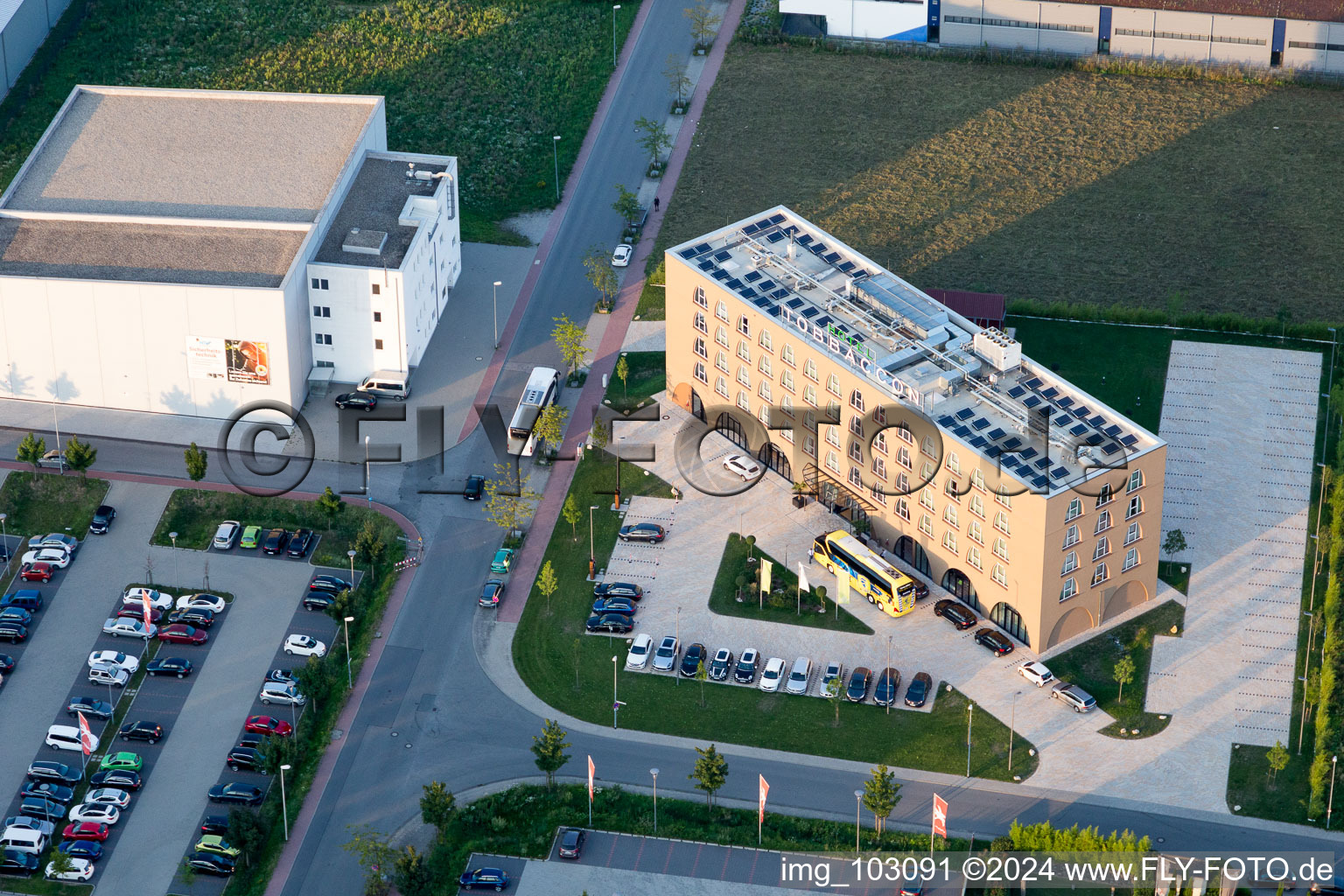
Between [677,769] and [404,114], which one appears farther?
[404,114]

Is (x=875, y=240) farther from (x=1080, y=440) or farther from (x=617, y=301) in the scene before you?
(x=1080, y=440)

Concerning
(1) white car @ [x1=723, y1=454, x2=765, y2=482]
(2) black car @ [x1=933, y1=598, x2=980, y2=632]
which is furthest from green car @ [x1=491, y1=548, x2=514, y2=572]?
(2) black car @ [x1=933, y1=598, x2=980, y2=632]

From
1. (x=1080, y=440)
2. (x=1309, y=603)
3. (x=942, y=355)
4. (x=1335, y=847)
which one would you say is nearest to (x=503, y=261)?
(x=942, y=355)

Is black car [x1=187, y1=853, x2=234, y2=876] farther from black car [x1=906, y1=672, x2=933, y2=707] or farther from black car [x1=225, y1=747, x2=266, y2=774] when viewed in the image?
black car [x1=906, y1=672, x2=933, y2=707]

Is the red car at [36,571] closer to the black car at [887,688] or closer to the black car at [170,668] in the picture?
the black car at [170,668]

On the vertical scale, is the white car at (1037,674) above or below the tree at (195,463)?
below

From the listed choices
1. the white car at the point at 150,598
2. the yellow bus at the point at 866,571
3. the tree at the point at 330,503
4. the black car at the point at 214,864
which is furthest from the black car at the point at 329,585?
the yellow bus at the point at 866,571

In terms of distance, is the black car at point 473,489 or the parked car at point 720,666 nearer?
the parked car at point 720,666
